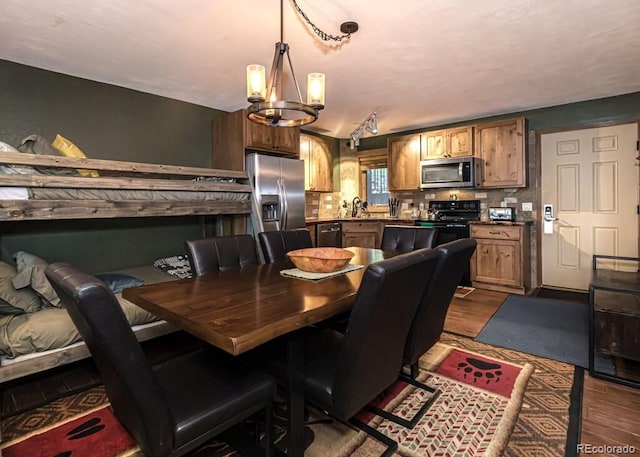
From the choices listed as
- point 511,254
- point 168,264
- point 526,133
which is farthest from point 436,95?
point 168,264

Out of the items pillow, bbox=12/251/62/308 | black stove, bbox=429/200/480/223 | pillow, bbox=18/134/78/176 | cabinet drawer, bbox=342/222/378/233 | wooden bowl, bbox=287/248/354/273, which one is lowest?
pillow, bbox=12/251/62/308

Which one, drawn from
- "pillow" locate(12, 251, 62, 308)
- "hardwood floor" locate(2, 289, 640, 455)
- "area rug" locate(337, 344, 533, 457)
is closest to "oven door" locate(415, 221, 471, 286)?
"hardwood floor" locate(2, 289, 640, 455)

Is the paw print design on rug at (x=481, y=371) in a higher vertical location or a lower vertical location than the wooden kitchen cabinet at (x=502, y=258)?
lower

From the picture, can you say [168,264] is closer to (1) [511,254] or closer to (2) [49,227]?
(2) [49,227]

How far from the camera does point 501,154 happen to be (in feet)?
15.4

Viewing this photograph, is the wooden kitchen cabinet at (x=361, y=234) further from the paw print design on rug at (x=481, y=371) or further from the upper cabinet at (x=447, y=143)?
the paw print design on rug at (x=481, y=371)

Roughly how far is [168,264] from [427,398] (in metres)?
2.76

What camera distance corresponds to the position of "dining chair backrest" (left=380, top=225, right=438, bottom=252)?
3094 mm

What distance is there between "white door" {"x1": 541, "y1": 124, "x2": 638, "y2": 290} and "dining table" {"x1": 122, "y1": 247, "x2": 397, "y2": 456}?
393cm

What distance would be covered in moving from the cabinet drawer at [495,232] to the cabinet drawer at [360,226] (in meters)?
1.48

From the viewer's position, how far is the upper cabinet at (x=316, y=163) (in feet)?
17.8

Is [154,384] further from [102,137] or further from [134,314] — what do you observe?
[102,137]

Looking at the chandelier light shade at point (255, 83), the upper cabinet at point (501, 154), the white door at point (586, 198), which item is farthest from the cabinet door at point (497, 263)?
the chandelier light shade at point (255, 83)

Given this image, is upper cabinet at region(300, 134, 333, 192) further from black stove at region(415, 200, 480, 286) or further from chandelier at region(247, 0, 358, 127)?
chandelier at region(247, 0, 358, 127)
